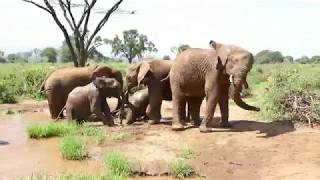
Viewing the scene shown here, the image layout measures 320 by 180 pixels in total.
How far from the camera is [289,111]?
37.3 ft

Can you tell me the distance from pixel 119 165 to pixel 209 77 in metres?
3.17

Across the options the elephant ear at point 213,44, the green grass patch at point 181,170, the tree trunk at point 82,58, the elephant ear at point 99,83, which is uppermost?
the elephant ear at point 213,44

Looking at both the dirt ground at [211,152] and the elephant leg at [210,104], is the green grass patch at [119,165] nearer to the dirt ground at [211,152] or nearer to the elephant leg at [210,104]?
the dirt ground at [211,152]

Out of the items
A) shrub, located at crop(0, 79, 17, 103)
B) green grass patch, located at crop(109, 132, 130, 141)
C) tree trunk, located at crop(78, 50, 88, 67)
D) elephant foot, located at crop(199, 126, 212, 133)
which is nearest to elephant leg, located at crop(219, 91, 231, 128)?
elephant foot, located at crop(199, 126, 212, 133)

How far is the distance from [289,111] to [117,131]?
11.7 ft

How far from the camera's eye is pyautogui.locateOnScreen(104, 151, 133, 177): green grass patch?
8.42 m

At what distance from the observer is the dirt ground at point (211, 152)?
8.67 meters

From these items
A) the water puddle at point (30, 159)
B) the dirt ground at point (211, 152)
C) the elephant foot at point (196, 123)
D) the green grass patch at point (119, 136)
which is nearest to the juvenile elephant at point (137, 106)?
the dirt ground at point (211, 152)

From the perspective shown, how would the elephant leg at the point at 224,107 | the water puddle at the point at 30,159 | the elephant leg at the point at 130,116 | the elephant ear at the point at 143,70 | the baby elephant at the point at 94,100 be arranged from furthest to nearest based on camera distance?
the elephant leg at the point at 130,116 → the elephant ear at the point at 143,70 → the baby elephant at the point at 94,100 → the elephant leg at the point at 224,107 → the water puddle at the point at 30,159

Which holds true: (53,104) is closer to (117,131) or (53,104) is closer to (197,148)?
(117,131)

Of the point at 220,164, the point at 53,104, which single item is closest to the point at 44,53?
the point at 53,104

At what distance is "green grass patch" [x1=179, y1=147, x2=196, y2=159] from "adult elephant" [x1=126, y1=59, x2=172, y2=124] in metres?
2.80

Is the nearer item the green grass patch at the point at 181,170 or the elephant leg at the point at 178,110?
the green grass patch at the point at 181,170

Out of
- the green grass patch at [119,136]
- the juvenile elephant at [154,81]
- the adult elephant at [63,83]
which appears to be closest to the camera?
the green grass patch at [119,136]
